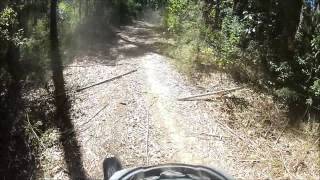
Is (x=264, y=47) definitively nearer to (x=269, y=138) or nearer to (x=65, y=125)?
(x=269, y=138)

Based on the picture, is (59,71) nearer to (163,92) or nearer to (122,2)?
(163,92)

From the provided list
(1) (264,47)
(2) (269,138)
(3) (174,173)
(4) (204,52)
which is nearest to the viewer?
(3) (174,173)

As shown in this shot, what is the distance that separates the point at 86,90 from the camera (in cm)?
1071

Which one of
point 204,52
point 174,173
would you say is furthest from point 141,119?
point 174,173

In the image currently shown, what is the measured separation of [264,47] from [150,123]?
11.9 feet

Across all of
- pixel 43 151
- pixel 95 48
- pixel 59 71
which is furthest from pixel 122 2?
pixel 43 151

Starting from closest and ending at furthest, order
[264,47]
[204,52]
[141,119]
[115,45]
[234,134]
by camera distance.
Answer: [234,134] < [141,119] < [264,47] < [204,52] < [115,45]

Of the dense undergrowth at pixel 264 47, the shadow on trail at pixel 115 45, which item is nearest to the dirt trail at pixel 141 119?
the dense undergrowth at pixel 264 47

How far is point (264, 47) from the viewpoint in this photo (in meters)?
10.6

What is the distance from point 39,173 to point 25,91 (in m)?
3.17

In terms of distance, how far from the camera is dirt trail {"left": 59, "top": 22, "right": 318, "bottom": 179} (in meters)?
7.89

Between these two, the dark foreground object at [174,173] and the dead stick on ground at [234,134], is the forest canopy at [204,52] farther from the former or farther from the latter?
the dark foreground object at [174,173]

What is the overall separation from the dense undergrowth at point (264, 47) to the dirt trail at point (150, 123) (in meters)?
0.91

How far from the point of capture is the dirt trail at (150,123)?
7.89 m
